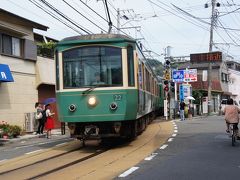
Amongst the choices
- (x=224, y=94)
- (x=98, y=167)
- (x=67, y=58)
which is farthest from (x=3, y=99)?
(x=224, y=94)

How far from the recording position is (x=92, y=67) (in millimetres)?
15047

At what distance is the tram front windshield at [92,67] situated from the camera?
14961mm

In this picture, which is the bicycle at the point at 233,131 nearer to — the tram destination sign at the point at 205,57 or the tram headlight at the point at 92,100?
the tram headlight at the point at 92,100

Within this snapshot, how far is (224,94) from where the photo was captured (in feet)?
249

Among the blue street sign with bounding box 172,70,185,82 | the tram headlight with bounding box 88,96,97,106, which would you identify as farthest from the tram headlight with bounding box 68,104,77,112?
Answer: the blue street sign with bounding box 172,70,185,82

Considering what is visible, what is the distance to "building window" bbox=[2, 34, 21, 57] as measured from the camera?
23.4 metres

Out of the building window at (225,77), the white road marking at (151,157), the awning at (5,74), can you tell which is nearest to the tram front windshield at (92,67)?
the white road marking at (151,157)

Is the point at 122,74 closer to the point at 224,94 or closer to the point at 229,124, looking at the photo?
the point at 229,124

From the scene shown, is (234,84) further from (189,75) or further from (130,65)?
(130,65)

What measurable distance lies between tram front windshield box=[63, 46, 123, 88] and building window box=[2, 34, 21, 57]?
903 cm

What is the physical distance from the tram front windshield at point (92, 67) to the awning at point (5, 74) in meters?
7.07

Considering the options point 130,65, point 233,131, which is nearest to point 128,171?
point 130,65

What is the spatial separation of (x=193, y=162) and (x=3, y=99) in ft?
43.1

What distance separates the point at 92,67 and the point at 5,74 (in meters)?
8.12
